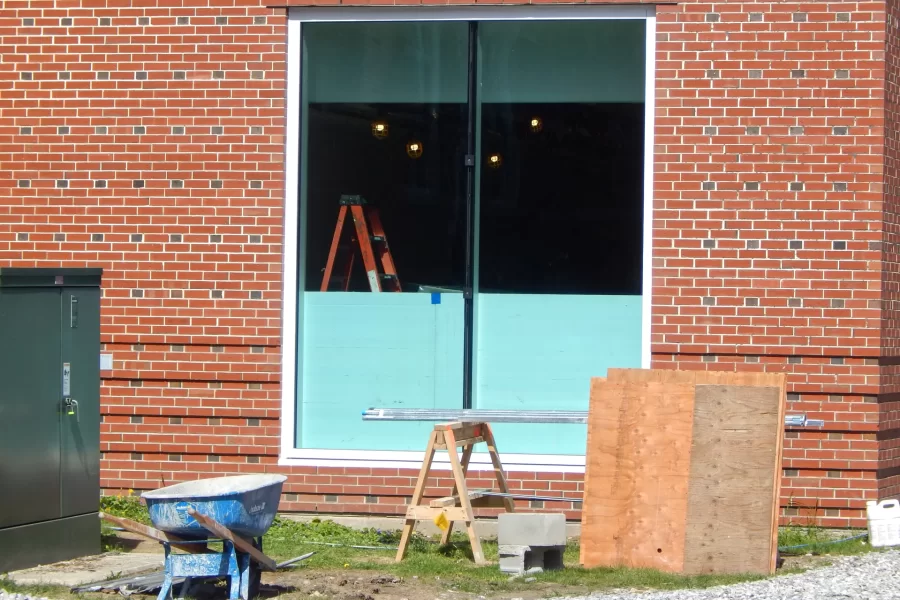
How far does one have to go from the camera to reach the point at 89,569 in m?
8.27

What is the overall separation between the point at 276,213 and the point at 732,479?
4.21 m

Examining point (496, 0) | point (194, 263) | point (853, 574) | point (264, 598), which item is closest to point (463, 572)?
point (264, 598)

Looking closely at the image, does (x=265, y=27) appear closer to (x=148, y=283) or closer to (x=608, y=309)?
(x=148, y=283)

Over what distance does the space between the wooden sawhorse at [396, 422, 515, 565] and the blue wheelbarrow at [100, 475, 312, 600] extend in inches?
50.9

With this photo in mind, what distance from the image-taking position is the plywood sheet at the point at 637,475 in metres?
8.14

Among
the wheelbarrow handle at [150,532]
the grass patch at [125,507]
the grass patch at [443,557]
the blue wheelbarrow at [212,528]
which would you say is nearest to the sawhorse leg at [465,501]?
the grass patch at [443,557]

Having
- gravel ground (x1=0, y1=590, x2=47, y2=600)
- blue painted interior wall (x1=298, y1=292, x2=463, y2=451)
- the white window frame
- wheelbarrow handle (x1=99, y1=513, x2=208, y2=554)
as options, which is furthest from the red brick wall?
gravel ground (x1=0, y1=590, x2=47, y2=600)

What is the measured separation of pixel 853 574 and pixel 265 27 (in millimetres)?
6112

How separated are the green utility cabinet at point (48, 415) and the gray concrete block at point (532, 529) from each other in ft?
9.96

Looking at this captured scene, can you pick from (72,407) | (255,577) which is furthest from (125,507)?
(255,577)

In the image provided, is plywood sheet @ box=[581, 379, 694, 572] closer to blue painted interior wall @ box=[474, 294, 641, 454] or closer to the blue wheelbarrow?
blue painted interior wall @ box=[474, 294, 641, 454]

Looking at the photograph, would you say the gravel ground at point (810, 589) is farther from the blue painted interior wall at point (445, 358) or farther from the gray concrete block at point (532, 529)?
the blue painted interior wall at point (445, 358)

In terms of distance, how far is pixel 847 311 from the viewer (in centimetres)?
931

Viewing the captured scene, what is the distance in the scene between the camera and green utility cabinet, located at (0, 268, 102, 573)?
8148 mm
